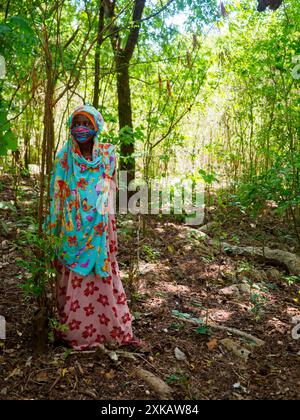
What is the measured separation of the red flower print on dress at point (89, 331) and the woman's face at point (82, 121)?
1.22m

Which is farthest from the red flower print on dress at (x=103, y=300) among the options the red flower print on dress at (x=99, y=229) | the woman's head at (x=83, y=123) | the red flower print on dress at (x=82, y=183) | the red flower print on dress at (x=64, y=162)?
the woman's head at (x=83, y=123)

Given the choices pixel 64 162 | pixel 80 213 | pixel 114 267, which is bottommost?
pixel 114 267

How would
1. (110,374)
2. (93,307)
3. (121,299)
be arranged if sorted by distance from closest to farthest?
1. (110,374)
2. (93,307)
3. (121,299)

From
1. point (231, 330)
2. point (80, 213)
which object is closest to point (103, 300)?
point (80, 213)

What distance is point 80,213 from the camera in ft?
9.30

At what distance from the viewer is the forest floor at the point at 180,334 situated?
8.40 feet

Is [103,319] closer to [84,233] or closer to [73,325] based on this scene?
[73,325]

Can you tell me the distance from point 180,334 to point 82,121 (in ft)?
5.22

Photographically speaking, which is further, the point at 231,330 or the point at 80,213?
the point at 231,330

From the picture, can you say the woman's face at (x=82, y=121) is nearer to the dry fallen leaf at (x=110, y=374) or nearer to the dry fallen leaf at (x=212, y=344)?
the dry fallen leaf at (x=110, y=374)

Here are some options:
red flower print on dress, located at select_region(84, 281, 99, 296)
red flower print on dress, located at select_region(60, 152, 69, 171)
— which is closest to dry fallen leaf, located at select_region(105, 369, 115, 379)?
red flower print on dress, located at select_region(84, 281, 99, 296)

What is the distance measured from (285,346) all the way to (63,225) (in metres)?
1.77

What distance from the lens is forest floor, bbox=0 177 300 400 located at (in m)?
2.56

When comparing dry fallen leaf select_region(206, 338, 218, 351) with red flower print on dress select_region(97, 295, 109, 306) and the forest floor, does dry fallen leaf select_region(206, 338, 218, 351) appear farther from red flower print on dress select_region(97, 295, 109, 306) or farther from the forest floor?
red flower print on dress select_region(97, 295, 109, 306)
